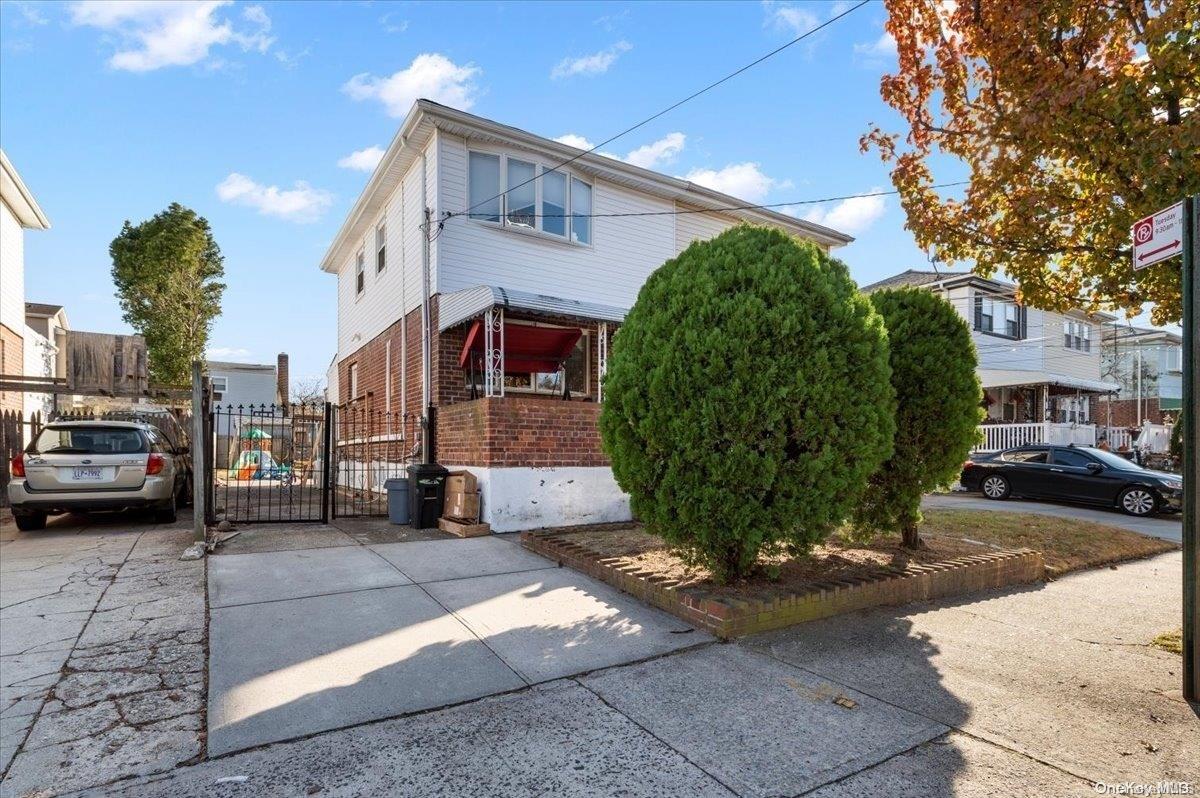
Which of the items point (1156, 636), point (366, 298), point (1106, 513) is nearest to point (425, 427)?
point (366, 298)

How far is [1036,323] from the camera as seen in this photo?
2617 centimetres

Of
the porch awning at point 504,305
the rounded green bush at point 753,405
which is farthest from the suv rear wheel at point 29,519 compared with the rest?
the rounded green bush at point 753,405

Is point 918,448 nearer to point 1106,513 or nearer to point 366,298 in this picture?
point 1106,513

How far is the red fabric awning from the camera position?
10.3 m

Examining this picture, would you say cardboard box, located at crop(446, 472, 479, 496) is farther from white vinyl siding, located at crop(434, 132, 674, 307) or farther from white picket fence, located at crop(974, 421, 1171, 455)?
white picket fence, located at crop(974, 421, 1171, 455)

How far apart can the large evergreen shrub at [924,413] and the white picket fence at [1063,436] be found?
14.7 m

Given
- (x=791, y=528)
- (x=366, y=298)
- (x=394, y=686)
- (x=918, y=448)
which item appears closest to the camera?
(x=394, y=686)

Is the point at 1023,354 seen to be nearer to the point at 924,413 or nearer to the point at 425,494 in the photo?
the point at 924,413

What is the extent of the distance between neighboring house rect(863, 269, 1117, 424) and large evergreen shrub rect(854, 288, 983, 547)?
757 inches

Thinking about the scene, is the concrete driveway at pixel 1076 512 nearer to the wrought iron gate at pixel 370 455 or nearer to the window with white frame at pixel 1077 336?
the wrought iron gate at pixel 370 455

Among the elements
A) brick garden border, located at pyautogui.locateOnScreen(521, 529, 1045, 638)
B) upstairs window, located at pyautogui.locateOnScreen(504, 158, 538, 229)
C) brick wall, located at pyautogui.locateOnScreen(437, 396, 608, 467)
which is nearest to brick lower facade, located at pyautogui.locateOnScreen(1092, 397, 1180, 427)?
upstairs window, located at pyautogui.locateOnScreen(504, 158, 538, 229)

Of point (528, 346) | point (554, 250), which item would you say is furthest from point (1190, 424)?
point (554, 250)

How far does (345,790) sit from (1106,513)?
1582 cm

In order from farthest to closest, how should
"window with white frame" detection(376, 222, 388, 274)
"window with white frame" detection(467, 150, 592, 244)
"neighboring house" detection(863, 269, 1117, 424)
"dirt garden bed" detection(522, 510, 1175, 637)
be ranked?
"neighboring house" detection(863, 269, 1117, 424), "window with white frame" detection(376, 222, 388, 274), "window with white frame" detection(467, 150, 592, 244), "dirt garden bed" detection(522, 510, 1175, 637)
